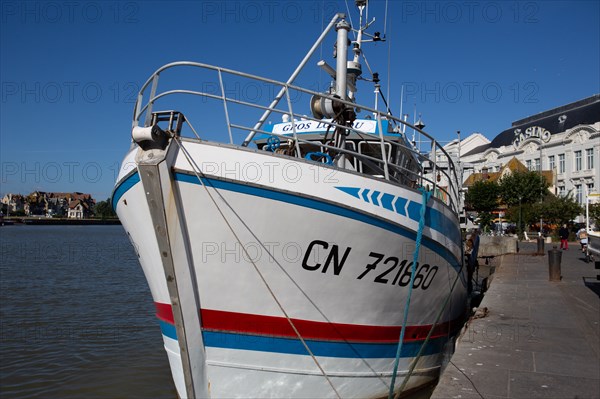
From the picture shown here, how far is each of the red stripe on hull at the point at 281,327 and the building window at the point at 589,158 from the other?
48.8 m

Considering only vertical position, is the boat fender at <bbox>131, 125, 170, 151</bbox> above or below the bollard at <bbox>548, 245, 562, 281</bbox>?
above

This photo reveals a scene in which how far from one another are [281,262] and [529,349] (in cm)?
340

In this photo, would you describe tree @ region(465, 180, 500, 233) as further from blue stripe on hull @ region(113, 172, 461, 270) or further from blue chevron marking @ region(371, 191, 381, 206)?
blue chevron marking @ region(371, 191, 381, 206)

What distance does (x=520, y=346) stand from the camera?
20.1 feet

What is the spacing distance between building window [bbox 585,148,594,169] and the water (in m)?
44.1

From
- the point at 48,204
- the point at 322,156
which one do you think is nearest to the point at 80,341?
the point at 322,156

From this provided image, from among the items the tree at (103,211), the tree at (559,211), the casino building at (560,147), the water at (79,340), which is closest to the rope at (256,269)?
the water at (79,340)

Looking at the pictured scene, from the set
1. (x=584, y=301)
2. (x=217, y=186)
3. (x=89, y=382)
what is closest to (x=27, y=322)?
(x=89, y=382)

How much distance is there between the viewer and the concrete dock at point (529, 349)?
15.4ft

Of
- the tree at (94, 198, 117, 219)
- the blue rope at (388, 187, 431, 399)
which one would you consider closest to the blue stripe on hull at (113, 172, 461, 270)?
the blue rope at (388, 187, 431, 399)

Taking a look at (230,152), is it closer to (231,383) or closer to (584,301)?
(231,383)

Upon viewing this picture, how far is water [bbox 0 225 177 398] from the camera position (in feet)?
25.8

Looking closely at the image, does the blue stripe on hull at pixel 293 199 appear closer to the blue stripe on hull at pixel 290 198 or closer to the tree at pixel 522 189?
the blue stripe on hull at pixel 290 198

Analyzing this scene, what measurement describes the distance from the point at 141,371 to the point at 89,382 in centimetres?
88
